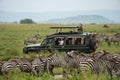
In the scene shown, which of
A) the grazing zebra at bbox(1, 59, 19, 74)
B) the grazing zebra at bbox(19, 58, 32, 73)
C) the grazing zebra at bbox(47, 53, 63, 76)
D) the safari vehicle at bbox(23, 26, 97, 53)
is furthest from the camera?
the safari vehicle at bbox(23, 26, 97, 53)

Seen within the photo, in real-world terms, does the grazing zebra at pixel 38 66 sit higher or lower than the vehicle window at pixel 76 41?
lower

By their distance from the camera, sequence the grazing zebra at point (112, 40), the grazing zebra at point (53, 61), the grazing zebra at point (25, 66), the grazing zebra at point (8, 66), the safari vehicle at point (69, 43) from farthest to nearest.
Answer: the grazing zebra at point (112, 40)
the safari vehicle at point (69, 43)
the grazing zebra at point (53, 61)
the grazing zebra at point (25, 66)
the grazing zebra at point (8, 66)

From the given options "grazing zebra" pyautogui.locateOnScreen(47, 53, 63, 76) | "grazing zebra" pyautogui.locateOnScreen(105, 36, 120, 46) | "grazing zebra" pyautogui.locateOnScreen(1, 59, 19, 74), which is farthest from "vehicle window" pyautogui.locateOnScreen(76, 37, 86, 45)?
"grazing zebra" pyautogui.locateOnScreen(105, 36, 120, 46)

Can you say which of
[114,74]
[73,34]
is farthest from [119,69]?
[73,34]

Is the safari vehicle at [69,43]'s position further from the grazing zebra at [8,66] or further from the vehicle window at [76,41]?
the grazing zebra at [8,66]

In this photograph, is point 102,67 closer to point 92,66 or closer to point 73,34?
point 92,66

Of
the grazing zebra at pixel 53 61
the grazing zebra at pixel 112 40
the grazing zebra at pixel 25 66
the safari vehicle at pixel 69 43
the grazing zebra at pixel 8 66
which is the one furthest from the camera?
the grazing zebra at pixel 112 40

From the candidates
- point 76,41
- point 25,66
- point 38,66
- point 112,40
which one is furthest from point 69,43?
point 112,40

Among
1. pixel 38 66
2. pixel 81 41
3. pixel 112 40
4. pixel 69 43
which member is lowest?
pixel 112 40

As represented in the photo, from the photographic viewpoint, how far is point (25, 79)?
41.1 feet

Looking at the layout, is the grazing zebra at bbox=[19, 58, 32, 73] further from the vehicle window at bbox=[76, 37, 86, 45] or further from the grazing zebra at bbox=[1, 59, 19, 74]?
the vehicle window at bbox=[76, 37, 86, 45]

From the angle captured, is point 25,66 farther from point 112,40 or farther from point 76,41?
point 112,40

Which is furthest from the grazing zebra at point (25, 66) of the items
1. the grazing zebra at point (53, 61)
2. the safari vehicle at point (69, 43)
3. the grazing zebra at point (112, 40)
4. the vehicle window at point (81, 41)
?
the grazing zebra at point (112, 40)

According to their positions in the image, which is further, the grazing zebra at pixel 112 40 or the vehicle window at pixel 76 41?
the grazing zebra at pixel 112 40
